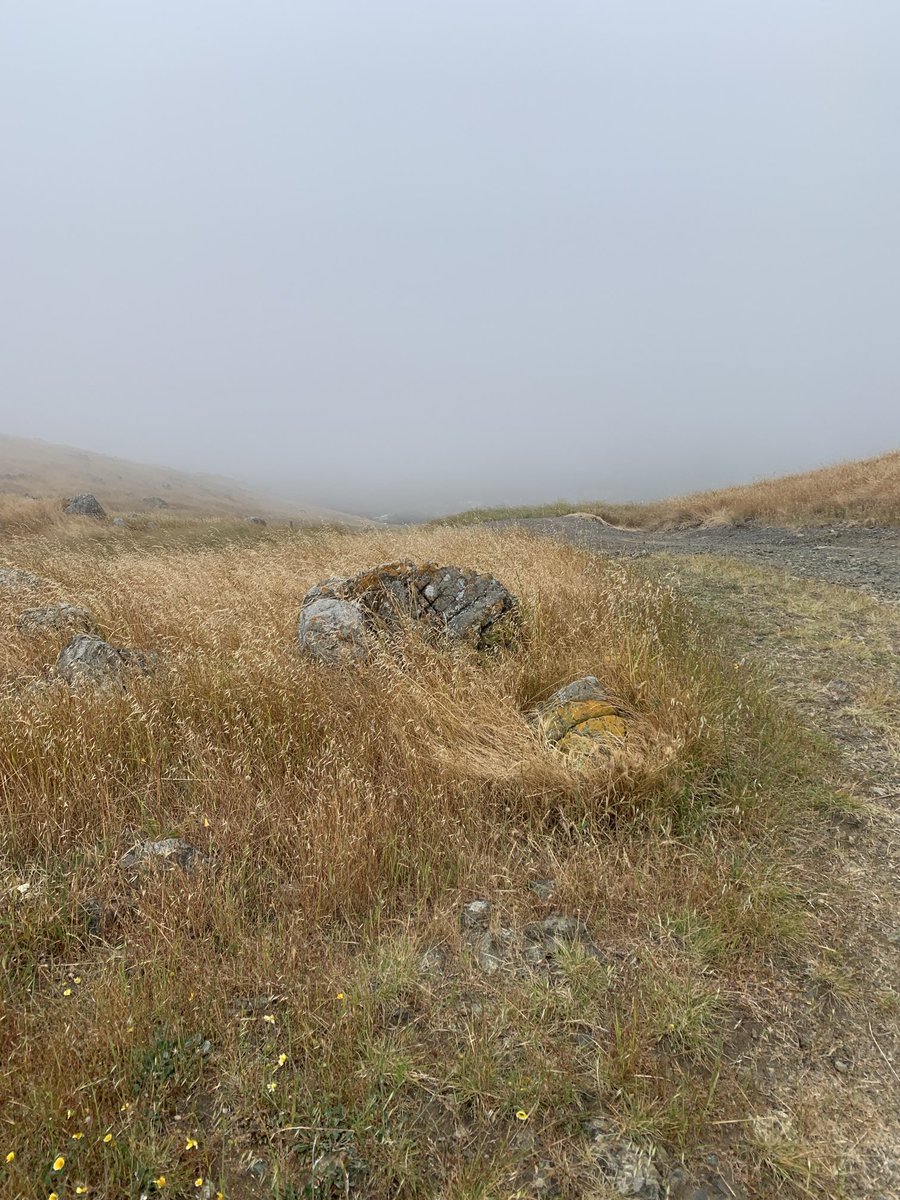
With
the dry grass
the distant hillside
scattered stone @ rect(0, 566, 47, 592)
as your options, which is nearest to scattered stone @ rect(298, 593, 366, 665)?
the dry grass

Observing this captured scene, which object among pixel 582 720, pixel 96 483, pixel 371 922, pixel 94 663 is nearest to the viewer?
pixel 371 922

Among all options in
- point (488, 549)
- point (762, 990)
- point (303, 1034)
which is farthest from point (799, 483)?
point (303, 1034)

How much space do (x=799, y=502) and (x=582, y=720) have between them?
61.6 feet

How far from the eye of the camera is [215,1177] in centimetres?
169

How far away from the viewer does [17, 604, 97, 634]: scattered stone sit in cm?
589

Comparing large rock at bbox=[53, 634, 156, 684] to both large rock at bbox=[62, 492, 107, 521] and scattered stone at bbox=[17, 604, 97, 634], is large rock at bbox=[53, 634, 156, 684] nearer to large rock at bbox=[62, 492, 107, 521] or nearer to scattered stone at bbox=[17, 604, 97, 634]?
scattered stone at bbox=[17, 604, 97, 634]

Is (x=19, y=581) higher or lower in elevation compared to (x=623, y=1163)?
higher

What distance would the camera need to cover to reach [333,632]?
212 inches

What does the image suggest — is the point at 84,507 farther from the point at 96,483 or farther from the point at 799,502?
the point at 96,483

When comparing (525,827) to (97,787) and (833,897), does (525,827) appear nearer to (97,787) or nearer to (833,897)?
(833,897)

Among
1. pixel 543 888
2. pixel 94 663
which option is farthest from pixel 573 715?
pixel 94 663

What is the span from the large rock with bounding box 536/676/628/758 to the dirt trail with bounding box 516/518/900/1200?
1.18m

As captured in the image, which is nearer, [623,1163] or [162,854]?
[623,1163]

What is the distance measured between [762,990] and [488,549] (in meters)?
9.07
